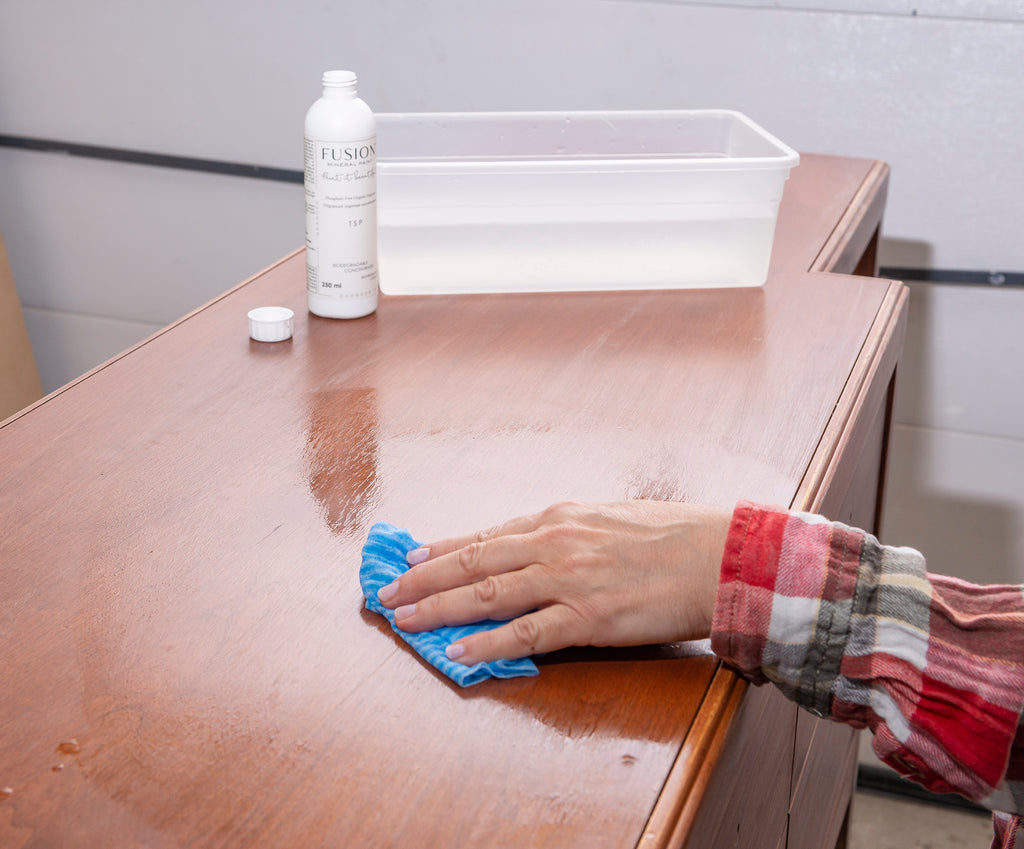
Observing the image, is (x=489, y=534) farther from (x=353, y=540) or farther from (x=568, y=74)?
(x=568, y=74)

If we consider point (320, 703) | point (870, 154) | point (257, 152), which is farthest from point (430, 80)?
point (320, 703)

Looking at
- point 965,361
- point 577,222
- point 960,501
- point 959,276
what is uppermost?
point 577,222

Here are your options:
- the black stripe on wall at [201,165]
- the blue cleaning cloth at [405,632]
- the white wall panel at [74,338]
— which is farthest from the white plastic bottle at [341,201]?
the white wall panel at [74,338]

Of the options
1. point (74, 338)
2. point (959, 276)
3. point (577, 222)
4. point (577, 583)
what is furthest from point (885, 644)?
point (74, 338)

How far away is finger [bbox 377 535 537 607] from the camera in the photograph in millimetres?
553

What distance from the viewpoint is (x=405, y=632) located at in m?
0.54

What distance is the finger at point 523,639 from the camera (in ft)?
1.69

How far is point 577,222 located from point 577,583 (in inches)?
19.8

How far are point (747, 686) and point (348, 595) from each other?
0.73ft

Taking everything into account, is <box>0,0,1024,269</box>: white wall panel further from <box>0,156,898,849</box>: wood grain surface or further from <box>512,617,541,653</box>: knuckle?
<box>512,617,541,653</box>: knuckle

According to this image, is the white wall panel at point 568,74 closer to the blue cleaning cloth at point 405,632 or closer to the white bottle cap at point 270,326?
the white bottle cap at point 270,326

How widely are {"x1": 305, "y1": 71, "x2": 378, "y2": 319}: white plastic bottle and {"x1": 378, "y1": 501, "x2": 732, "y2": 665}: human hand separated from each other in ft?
1.30

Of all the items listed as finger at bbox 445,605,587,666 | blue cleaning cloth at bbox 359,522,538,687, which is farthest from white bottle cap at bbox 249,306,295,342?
finger at bbox 445,605,587,666

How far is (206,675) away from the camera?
504 millimetres
